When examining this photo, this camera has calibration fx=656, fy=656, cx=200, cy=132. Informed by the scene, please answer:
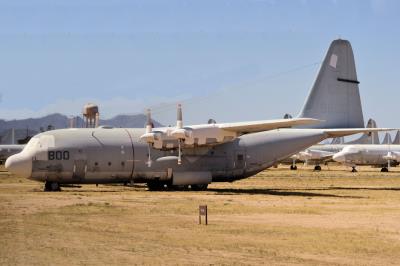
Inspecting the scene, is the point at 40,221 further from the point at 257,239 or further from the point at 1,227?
the point at 257,239

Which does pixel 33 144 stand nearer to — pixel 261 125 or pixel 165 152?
pixel 165 152

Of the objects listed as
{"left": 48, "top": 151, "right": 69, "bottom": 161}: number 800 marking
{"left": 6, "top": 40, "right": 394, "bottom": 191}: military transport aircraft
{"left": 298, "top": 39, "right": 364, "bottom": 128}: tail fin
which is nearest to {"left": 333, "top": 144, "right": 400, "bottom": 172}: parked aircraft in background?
{"left": 298, "top": 39, "right": 364, "bottom": 128}: tail fin

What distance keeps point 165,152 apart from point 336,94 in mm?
14729

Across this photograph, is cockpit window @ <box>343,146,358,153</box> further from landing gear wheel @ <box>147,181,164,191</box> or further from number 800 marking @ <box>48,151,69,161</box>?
number 800 marking @ <box>48,151,69,161</box>

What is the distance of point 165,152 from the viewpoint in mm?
40969

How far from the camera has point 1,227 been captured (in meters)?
19.4

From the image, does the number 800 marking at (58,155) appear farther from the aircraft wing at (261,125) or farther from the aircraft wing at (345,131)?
the aircraft wing at (345,131)

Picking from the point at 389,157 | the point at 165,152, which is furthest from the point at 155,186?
the point at 389,157

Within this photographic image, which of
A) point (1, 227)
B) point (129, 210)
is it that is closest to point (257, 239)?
point (1, 227)

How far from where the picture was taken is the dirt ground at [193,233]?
14.5 meters

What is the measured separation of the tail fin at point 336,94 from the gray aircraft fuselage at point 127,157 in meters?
3.79

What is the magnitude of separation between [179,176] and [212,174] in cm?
250

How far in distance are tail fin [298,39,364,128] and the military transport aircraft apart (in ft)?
3.78

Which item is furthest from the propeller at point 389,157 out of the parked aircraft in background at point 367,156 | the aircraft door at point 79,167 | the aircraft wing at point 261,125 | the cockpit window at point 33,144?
the cockpit window at point 33,144
